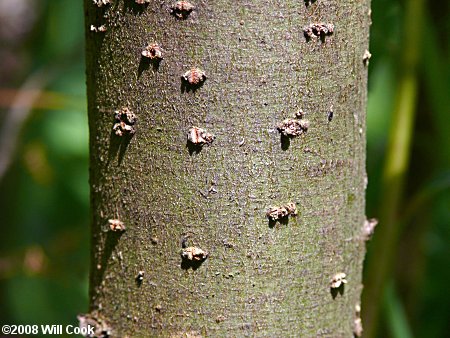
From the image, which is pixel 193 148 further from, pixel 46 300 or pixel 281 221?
pixel 46 300

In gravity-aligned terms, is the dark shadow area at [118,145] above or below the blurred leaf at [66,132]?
below

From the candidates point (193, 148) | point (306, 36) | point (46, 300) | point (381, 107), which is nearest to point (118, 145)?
point (193, 148)

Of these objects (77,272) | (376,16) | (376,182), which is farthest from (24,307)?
(376,16)

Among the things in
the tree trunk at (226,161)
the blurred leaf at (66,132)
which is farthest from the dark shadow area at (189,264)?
the blurred leaf at (66,132)

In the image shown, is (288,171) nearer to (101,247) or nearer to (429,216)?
(101,247)

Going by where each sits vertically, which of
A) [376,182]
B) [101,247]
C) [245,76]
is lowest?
[101,247]

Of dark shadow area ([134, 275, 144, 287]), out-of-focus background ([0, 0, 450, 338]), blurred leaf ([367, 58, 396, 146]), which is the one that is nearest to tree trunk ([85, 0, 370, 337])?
dark shadow area ([134, 275, 144, 287])

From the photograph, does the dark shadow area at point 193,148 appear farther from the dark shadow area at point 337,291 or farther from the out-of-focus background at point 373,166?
the out-of-focus background at point 373,166
